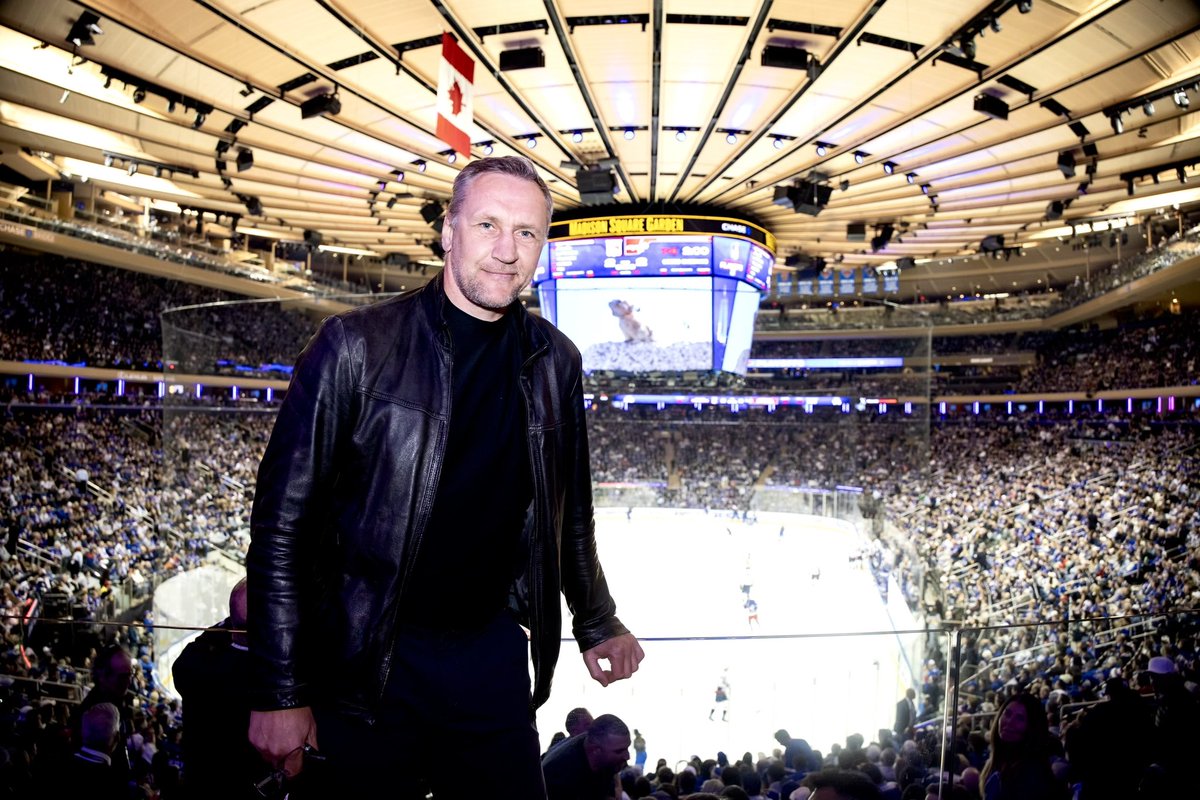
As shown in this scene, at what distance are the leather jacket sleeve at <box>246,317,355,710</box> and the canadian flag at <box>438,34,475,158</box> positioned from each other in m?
5.95

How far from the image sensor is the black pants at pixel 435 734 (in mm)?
1688

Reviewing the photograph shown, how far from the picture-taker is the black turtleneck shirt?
5.79 feet

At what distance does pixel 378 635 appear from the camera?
167 cm

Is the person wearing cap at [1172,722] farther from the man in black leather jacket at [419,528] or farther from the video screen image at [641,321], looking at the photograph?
the video screen image at [641,321]

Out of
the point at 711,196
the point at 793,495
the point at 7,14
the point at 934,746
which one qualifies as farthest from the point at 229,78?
the point at 793,495

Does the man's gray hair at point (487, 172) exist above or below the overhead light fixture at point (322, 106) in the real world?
below

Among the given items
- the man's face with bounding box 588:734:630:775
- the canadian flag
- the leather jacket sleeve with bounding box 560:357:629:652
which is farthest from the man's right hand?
the canadian flag

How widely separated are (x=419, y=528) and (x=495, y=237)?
69 cm

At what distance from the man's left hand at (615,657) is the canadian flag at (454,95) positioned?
5.93 meters

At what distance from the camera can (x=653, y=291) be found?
13.2 meters

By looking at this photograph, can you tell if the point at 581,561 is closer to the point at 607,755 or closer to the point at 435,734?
the point at 435,734

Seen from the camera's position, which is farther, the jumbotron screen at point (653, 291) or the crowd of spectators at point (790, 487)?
the jumbotron screen at point (653, 291)

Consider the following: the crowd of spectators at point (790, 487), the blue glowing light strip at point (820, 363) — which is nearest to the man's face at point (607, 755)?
the crowd of spectators at point (790, 487)

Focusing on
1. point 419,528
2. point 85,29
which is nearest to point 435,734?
point 419,528
